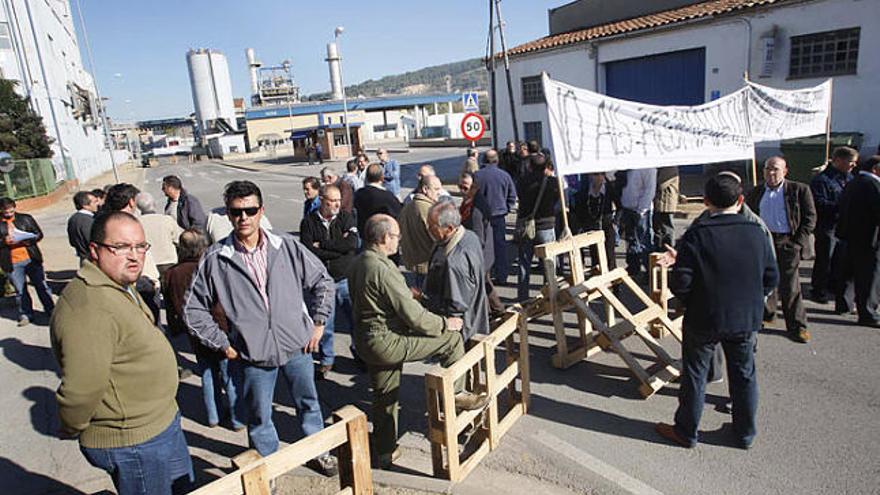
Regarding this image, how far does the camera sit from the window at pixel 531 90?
68.6ft

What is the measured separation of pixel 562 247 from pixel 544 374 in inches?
46.8

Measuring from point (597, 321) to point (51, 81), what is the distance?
38771mm

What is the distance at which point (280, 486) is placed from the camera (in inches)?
139

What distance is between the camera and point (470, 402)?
138 inches

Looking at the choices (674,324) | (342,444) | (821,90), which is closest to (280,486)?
(342,444)

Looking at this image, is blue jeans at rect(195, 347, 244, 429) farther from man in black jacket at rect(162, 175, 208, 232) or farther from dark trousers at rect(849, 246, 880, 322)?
dark trousers at rect(849, 246, 880, 322)

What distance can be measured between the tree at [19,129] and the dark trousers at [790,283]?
27785 millimetres

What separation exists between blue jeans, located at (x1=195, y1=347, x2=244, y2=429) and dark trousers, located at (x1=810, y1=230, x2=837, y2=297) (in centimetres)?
631

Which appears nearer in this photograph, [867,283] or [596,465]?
[596,465]

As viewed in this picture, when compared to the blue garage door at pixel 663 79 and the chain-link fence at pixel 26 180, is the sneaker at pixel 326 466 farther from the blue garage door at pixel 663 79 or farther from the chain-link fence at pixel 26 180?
the chain-link fence at pixel 26 180

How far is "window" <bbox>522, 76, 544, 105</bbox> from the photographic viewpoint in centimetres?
2091

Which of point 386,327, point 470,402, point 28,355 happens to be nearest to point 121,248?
point 386,327

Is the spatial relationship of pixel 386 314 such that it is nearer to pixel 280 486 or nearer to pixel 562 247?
pixel 280 486

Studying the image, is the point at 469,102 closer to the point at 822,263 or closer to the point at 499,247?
the point at 499,247
